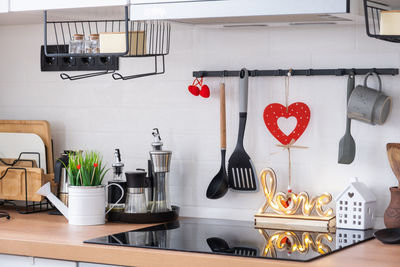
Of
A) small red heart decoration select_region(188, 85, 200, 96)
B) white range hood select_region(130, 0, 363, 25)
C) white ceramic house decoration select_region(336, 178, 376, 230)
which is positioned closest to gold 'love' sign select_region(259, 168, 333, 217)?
white ceramic house decoration select_region(336, 178, 376, 230)

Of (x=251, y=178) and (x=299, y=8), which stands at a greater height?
(x=299, y=8)

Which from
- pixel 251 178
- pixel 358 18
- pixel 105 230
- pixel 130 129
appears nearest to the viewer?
pixel 358 18

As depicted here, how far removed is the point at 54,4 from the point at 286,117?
888mm

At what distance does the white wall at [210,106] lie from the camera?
2434 mm

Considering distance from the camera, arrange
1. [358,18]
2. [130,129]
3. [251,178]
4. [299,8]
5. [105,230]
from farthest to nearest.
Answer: [130,129], [251,178], [105,230], [358,18], [299,8]

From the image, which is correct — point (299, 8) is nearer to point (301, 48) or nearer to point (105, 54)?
point (301, 48)

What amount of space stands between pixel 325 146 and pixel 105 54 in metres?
0.82

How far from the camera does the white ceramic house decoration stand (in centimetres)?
232

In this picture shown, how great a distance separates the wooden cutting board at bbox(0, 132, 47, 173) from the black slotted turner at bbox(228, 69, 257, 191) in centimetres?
77

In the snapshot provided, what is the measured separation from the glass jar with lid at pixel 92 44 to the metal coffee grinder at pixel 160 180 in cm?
42

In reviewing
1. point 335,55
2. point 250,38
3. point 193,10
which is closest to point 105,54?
point 193,10

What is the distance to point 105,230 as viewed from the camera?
7.76 feet

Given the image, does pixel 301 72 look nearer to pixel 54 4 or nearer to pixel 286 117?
pixel 286 117

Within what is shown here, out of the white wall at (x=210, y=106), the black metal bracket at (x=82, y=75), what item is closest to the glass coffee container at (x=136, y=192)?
the white wall at (x=210, y=106)
